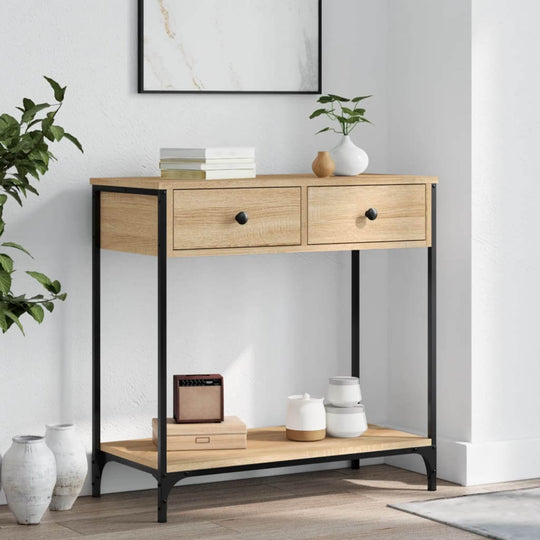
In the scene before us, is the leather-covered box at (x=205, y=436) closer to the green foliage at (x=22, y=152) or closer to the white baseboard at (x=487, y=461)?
the green foliage at (x=22, y=152)

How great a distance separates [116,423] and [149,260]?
516mm

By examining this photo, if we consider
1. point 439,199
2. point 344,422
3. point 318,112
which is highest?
point 318,112

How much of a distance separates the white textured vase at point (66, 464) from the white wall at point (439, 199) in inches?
46.8

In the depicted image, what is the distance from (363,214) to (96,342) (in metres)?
0.89

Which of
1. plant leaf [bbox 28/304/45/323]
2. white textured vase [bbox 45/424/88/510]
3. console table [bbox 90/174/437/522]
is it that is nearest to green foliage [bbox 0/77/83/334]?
plant leaf [bbox 28/304/45/323]

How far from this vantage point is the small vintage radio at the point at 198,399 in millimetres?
3482

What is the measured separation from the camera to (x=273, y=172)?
3900 mm

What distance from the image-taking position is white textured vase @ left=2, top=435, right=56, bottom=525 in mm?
3254

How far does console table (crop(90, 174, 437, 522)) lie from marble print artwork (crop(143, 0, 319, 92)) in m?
0.43

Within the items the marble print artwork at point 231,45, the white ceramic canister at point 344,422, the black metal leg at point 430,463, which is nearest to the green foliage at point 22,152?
the marble print artwork at point 231,45

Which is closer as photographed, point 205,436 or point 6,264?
point 6,264

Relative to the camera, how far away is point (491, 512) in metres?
3.40

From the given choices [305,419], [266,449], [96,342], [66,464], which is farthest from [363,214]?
[66,464]

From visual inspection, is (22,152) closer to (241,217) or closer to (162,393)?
(241,217)
